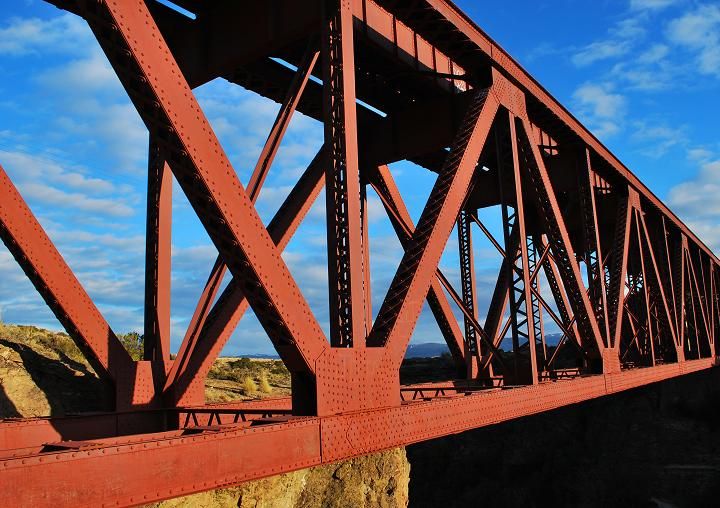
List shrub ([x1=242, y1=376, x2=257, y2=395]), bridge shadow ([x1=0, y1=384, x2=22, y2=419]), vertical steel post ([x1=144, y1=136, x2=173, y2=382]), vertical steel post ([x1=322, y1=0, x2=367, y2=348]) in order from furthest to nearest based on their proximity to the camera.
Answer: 1. shrub ([x1=242, y1=376, x2=257, y2=395])
2. vertical steel post ([x1=144, y1=136, x2=173, y2=382])
3. bridge shadow ([x1=0, y1=384, x2=22, y2=419])
4. vertical steel post ([x1=322, y1=0, x2=367, y2=348])

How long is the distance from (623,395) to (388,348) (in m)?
31.9

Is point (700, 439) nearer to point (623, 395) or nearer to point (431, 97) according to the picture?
point (623, 395)

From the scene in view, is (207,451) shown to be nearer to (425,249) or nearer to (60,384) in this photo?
(425,249)

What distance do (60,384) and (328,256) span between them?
7020 millimetres

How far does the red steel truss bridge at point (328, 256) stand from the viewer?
4.95m

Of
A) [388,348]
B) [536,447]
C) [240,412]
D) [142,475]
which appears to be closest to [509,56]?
[388,348]

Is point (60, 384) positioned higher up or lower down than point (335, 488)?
higher up

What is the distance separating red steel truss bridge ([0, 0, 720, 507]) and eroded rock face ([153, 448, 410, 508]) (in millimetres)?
2388

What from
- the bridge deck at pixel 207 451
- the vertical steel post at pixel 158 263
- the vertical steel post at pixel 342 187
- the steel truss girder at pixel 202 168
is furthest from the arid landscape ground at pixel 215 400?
the steel truss girder at pixel 202 168

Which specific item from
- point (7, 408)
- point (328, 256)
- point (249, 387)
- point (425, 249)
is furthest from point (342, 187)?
point (249, 387)

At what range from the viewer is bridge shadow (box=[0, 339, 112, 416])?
10570mm

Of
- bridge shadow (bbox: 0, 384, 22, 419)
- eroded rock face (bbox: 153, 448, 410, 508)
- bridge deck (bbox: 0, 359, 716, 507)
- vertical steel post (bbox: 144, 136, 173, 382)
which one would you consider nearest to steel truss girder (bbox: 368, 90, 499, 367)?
bridge deck (bbox: 0, 359, 716, 507)

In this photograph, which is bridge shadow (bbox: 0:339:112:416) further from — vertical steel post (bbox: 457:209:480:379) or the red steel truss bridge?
vertical steel post (bbox: 457:209:480:379)

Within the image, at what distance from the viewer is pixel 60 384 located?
36.6 ft
